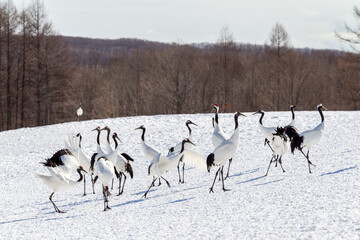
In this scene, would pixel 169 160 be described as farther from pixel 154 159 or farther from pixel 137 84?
pixel 137 84

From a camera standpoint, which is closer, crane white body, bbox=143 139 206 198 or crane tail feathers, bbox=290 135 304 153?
crane white body, bbox=143 139 206 198

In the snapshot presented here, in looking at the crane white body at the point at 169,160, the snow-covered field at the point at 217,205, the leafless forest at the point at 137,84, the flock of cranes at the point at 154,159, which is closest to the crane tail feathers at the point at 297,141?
the flock of cranes at the point at 154,159

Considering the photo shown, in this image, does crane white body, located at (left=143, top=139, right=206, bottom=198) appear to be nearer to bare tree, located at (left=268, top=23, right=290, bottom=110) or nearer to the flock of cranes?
the flock of cranes

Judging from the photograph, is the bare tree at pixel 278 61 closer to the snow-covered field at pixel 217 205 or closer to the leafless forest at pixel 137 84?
the leafless forest at pixel 137 84

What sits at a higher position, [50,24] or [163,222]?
[50,24]

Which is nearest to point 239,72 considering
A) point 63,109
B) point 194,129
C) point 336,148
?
point 63,109

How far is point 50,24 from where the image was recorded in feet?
133

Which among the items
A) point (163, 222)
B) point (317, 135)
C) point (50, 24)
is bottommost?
point (163, 222)

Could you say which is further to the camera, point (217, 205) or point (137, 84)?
point (137, 84)

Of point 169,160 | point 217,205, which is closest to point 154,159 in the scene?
point 169,160

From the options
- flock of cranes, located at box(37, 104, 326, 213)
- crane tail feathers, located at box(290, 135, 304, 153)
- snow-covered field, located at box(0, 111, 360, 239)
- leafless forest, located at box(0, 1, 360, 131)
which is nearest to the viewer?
snow-covered field, located at box(0, 111, 360, 239)

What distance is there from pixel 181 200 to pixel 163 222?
1.72 metres

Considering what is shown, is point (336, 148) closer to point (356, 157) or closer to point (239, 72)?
point (356, 157)

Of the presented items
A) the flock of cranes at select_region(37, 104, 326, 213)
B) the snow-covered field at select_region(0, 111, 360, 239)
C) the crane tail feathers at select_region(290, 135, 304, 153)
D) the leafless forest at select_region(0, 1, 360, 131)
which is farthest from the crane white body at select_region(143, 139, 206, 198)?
the leafless forest at select_region(0, 1, 360, 131)
